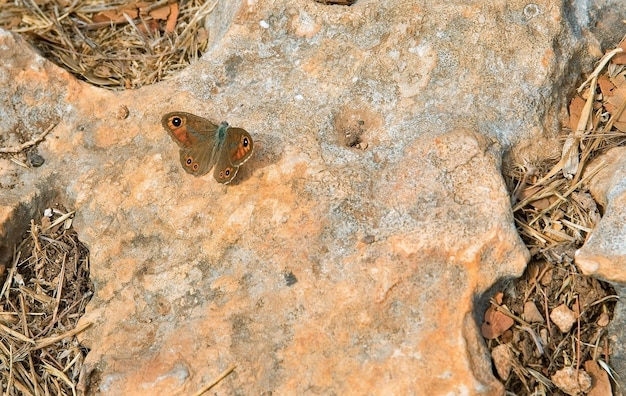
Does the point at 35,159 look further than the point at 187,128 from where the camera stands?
Yes

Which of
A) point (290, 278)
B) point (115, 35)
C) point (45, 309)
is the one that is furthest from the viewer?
point (115, 35)

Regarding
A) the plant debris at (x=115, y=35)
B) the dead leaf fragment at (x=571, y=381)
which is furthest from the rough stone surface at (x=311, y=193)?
the plant debris at (x=115, y=35)

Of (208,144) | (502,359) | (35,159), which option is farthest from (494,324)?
(35,159)

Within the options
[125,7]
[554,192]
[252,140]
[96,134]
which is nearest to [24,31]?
[125,7]

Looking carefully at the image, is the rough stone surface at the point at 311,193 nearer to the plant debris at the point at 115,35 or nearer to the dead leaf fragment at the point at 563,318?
the dead leaf fragment at the point at 563,318

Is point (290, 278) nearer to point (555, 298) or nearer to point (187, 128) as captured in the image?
point (187, 128)
